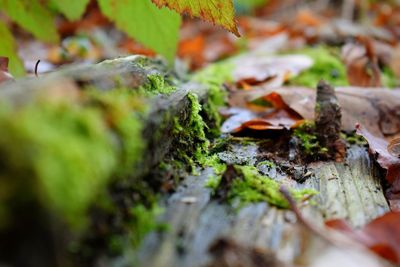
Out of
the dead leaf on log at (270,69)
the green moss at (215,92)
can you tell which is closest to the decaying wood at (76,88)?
the green moss at (215,92)

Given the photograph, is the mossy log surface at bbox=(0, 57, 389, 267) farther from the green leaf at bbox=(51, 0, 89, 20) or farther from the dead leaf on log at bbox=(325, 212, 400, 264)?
the green leaf at bbox=(51, 0, 89, 20)

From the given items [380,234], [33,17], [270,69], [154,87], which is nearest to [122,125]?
[154,87]

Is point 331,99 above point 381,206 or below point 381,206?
above

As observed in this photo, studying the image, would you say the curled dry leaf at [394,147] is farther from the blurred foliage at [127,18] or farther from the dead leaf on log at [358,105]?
the blurred foliage at [127,18]

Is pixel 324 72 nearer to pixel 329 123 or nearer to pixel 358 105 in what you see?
pixel 358 105

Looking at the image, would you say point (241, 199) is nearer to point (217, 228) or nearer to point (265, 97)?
point (217, 228)

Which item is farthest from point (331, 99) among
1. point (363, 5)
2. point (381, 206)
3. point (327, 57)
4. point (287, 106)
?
point (363, 5)
